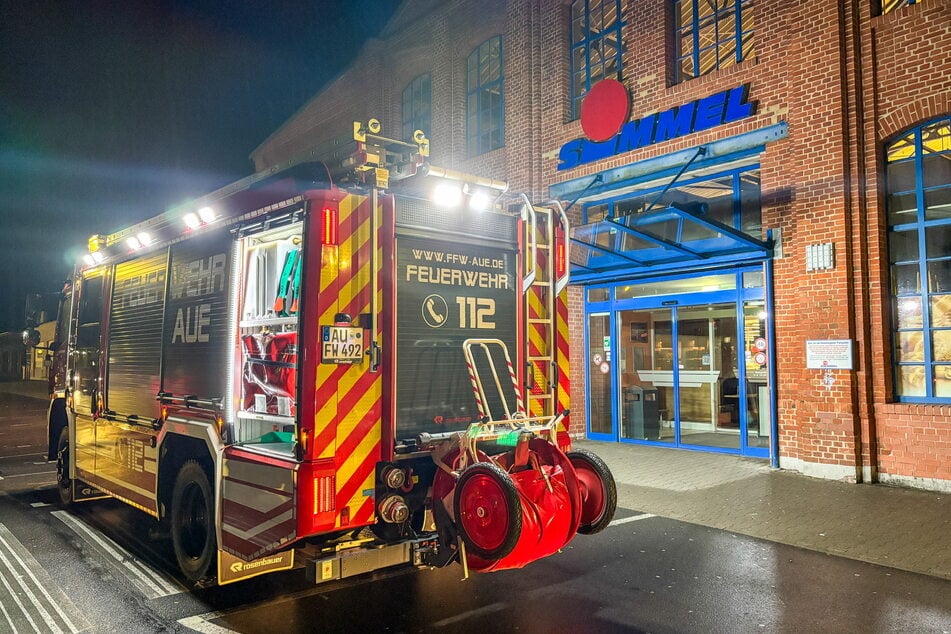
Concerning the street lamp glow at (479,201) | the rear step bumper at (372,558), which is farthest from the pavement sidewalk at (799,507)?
the street lamp glow at (479,201)

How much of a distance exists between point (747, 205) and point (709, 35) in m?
3.26

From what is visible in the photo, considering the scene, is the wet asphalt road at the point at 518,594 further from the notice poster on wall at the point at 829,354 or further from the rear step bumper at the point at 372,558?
the notice poster on wall at the point at 829,354

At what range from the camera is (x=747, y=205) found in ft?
35.4

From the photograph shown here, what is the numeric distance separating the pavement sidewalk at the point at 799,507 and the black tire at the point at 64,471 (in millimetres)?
6605

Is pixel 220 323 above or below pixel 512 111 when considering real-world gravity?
below

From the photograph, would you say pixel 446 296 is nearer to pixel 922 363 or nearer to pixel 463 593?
pixel 463 593

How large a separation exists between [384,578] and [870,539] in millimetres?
4713

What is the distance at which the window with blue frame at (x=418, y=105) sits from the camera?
17.4 metres

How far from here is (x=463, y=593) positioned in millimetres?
5113

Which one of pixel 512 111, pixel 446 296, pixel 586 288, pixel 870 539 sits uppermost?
pixel 512 111

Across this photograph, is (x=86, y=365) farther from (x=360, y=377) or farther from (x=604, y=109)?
(x=604, y=109)

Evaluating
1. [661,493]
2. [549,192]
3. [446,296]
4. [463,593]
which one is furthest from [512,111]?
[463,593]

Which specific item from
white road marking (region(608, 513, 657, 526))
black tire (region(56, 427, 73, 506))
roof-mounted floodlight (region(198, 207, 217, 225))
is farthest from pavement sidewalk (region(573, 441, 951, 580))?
black tire (region(56, 427, 73, 506))

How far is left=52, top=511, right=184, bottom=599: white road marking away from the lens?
5129mm
